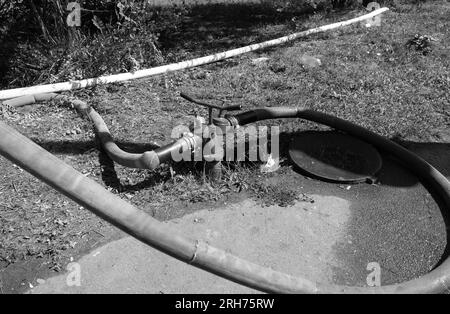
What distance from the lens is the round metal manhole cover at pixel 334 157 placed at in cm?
420

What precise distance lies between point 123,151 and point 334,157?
1.91m

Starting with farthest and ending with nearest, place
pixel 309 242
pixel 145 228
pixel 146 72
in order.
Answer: pixel 146 72 → pixel 309 242 → pixel 145 228

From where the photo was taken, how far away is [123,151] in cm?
400

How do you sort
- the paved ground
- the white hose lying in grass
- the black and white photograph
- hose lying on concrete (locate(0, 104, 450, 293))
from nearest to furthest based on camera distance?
hose lying on concrete (locate(0, 104, 450, 293))
the black and white photograph
the paved ground
the white hose lying in grass

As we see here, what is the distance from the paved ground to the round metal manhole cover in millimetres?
92

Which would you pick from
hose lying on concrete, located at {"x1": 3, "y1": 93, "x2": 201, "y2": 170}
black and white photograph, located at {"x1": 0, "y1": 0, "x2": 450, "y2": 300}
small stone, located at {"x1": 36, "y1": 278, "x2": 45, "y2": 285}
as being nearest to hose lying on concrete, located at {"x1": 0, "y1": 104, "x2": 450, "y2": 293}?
black and white photograph, located at {"x1": 0, "y1": 0, "x2": 450, "y2": 300}

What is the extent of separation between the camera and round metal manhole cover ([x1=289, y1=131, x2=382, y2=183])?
4.20 meters

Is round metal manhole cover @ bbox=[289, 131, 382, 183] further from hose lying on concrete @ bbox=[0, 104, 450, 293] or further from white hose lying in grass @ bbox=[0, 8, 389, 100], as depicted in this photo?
white hose lying in grass @ bbox=[0, 8, 389, 100]

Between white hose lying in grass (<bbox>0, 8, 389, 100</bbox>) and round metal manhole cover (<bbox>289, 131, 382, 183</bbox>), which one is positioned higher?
white hose lying in grass (<bbox>0, 8, 389, 100</bbox>)

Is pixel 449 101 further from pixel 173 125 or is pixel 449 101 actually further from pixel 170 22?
pixel 170 22

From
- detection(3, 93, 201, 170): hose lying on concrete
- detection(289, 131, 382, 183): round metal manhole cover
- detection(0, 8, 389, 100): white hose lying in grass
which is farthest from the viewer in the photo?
detection(0, 8, 389, 100): white hose lying in grass

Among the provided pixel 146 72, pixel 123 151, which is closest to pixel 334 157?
pixel 123 151

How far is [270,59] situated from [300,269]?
374 centimetres

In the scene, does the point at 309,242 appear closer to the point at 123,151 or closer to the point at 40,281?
the point at 123,151
